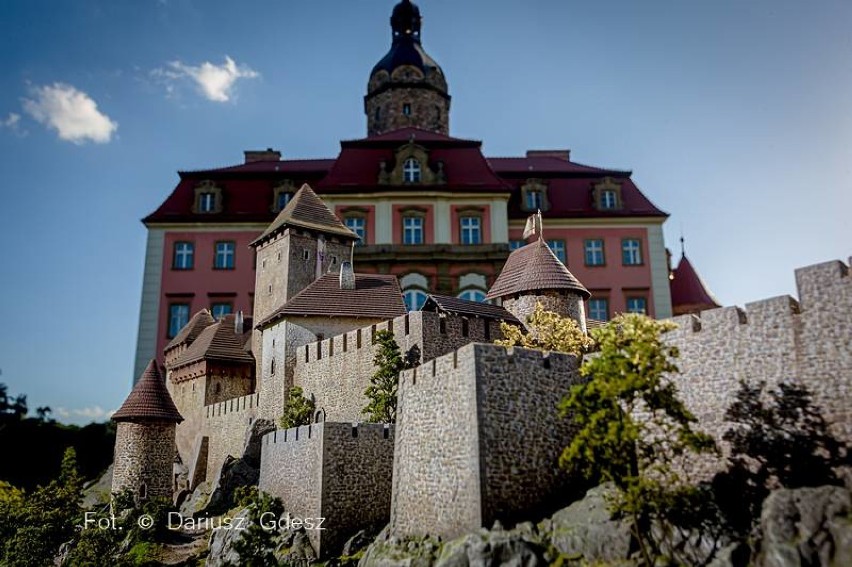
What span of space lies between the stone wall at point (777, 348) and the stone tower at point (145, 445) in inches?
776

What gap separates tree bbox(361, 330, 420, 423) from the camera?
23016 millimetres

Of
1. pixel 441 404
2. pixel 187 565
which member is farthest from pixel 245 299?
pixel 441 404

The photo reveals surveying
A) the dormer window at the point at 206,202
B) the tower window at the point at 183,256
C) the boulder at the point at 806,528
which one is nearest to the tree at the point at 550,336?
the boulder at the point at 806,528

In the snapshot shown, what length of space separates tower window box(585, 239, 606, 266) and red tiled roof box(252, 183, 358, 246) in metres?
13.5

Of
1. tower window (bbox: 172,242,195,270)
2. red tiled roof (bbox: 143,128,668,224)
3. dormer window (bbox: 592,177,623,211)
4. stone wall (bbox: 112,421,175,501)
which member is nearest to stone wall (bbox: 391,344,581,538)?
stone wall (bbox: 112,421,175,501)

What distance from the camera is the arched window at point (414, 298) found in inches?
1489

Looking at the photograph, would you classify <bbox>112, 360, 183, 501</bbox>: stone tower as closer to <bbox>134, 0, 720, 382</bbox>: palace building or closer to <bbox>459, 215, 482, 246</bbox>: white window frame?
<bbox>134, 0, 720, 382</bbox>: palace building

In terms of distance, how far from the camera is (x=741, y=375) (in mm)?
15945

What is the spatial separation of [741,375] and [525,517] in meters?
5.17

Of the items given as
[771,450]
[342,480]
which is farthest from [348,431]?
[771,450]

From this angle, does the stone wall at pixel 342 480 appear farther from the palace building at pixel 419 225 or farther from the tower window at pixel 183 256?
the tower window at pixel 183 256

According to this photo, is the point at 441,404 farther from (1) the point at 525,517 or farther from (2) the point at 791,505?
(2) the point at 791,505

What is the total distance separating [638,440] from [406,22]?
154 ft

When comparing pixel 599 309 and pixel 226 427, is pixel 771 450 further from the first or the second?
pixel 599 309
